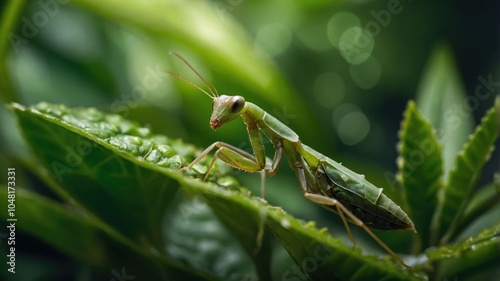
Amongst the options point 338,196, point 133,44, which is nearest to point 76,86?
point 133,44

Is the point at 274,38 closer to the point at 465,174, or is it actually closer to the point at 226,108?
the point at 226,108

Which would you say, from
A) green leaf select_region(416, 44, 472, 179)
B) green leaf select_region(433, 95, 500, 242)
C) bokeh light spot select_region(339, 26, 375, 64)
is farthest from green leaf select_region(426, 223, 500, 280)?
bokeh light spot select_region(339, 26, 375, 64)

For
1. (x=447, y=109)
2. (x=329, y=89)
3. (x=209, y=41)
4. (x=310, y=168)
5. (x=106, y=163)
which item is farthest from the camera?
(x=329, y=89)

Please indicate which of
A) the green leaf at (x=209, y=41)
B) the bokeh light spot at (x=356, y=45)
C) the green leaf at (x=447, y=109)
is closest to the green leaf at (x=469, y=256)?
the green leaf at (x=447, y=109)

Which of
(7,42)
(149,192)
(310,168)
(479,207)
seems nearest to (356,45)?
(310,168)

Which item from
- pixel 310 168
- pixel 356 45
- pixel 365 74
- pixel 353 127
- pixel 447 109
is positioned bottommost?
pixel 310 168

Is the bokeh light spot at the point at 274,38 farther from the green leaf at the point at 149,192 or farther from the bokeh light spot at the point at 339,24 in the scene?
the green leaf at the point at 149,192

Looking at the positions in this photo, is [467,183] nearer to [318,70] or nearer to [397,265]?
[397,265]
